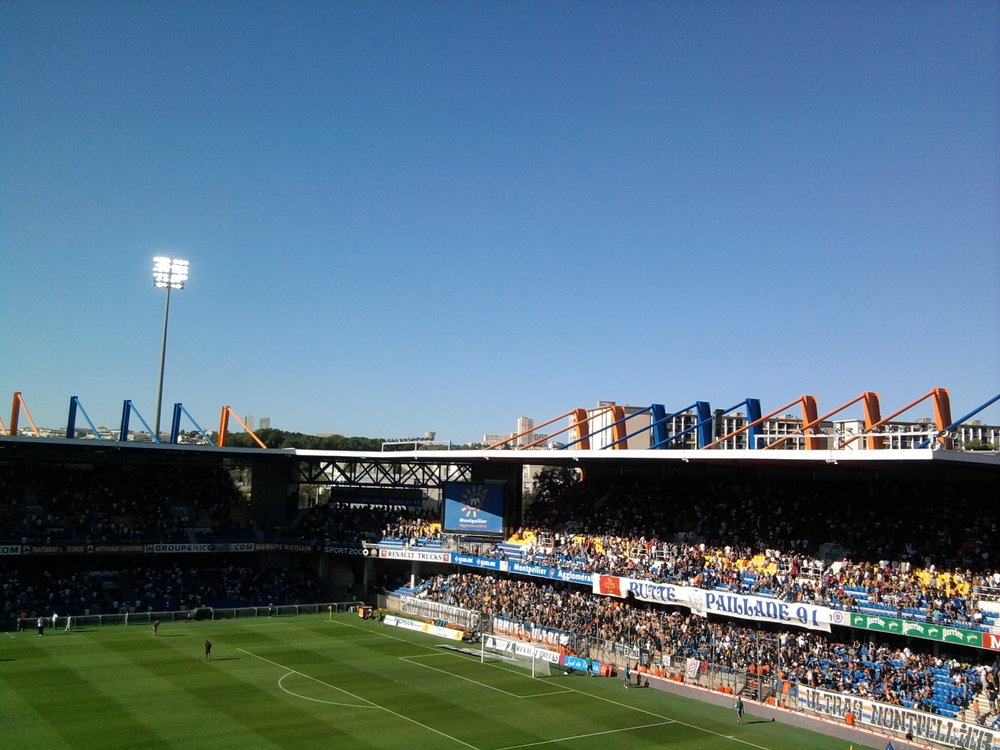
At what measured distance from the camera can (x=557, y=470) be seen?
2618 inches

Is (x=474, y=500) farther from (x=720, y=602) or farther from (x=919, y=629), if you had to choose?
(x=919, y=629)

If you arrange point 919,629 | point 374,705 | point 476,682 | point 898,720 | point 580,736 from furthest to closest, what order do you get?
point 476,682 < point 374,705 < point 919,629 < point 580,736 < point 898,720

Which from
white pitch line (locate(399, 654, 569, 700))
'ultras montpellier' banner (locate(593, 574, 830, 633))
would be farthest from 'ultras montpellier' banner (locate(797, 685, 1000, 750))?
white pitch line (locate(399, 654, 569, 700))

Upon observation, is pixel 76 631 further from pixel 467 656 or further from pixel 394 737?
pixel 394 737

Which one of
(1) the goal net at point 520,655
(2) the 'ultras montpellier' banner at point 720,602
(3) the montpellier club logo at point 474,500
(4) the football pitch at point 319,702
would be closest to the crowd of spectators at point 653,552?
(2) the 'ultras montpellier' banner at point 720,602

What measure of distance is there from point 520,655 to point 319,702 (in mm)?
12291

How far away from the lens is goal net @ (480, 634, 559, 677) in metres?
42.7

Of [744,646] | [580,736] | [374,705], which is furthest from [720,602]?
[374,705]

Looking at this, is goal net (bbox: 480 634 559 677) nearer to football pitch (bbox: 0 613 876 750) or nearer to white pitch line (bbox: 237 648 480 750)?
football pitch (bbox: 0 613 876 750)

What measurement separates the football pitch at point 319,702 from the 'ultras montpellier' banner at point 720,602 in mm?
4701

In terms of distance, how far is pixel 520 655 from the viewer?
148 feet

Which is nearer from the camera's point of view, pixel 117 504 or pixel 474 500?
pixel 474 500

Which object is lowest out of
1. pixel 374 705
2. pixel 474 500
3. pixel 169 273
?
pixel 374 705

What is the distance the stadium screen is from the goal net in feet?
40.1
